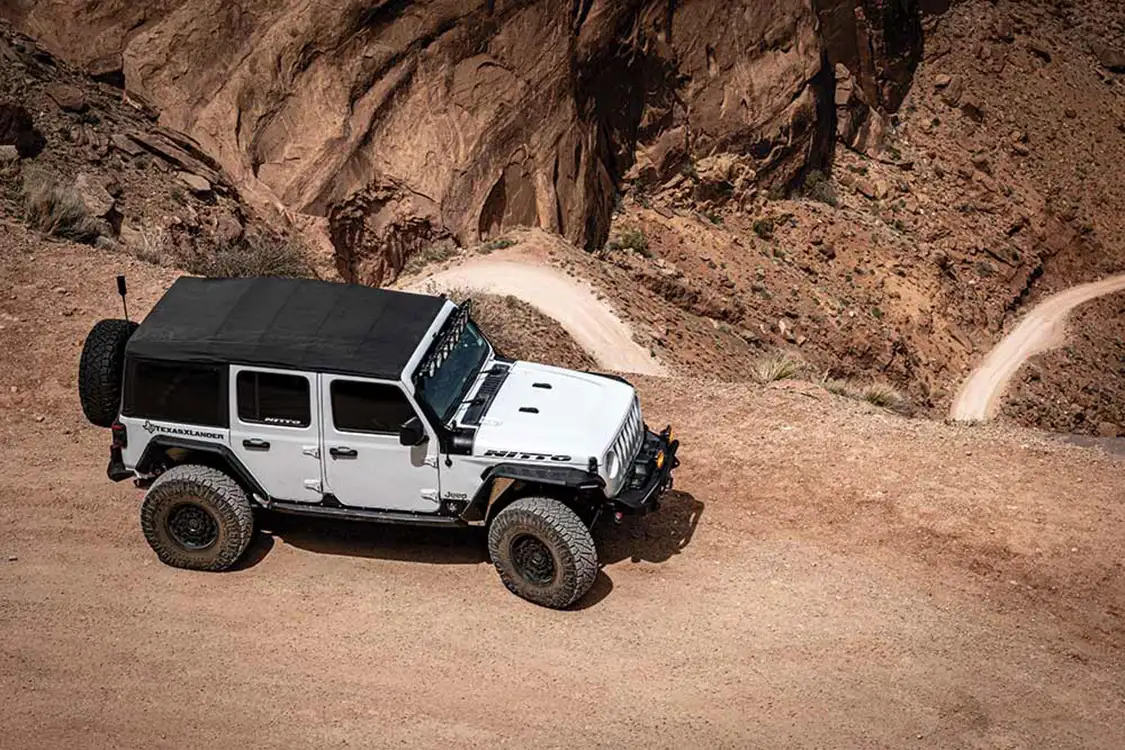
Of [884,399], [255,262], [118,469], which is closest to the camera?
[118,469]

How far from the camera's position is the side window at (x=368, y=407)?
30.8 feet

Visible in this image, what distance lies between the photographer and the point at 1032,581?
10391mm

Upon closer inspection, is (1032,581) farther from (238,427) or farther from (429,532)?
(238,427)

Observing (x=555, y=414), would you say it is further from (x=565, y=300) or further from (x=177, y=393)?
(x=565, y=300)

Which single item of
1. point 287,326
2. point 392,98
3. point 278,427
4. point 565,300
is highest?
point 392,98

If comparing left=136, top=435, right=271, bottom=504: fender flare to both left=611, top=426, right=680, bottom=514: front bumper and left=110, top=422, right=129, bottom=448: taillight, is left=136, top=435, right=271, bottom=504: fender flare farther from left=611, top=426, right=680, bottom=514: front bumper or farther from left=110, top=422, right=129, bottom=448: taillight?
left=611, top=426, right=680, bottom=514: front bumper

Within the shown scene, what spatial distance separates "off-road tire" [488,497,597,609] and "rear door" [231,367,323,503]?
1782 millimetres

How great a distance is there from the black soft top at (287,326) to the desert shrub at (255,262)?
8266mm

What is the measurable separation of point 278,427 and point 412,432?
1.33 meters

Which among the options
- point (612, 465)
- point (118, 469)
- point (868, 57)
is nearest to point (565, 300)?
point (118, 469)

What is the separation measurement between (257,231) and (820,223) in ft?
66.3

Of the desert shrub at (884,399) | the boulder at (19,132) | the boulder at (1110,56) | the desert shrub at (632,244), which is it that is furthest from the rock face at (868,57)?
the boulder at (19,132)

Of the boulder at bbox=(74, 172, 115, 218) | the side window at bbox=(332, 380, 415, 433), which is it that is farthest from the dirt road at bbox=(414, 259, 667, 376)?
the side window at bbox=(332, 380, 415, 433)

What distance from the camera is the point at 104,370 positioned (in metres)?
10.2
